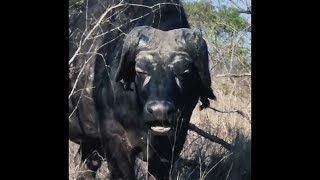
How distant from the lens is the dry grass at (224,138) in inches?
191

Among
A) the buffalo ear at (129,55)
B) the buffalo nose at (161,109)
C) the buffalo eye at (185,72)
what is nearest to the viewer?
the buffalo nose at (161,109)

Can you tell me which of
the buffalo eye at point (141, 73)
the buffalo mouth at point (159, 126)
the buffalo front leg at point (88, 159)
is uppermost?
the buffalo eye at point (141, 73)

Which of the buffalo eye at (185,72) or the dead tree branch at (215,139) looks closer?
the buffalo eye at (185,72)

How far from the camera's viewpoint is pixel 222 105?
4.90 m

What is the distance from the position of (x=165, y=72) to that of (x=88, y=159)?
2.28 feet

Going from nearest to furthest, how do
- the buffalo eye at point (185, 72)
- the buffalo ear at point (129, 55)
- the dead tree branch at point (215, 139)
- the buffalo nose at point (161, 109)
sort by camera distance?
the buffalo nose at point (161, 109), the buffalo eye at point (185, 72), the buffalo ear at point (129, 55), the dead tree branch at point (215, 139)

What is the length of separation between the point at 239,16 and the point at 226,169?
2.98ft

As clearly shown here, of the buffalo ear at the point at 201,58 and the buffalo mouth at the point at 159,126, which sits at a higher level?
the buffalo ear at the point at 201,58

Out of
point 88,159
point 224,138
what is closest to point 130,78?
point 88,159

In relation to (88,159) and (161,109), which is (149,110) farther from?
(88,159)

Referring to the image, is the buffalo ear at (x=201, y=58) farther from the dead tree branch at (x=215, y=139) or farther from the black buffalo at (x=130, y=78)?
the dead tree branch at (x=215, y=139)

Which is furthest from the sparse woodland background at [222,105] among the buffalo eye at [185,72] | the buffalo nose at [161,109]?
the buffalo nose at [161,109]
